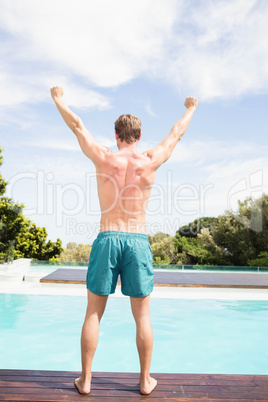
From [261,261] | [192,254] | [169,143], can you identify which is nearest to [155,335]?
[169,143]

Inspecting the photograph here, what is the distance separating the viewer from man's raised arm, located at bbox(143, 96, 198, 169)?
2.66 m

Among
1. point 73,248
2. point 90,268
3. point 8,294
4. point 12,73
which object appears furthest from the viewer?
point 73,248

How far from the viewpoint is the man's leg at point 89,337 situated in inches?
92.0

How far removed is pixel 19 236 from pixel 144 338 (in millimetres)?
16202

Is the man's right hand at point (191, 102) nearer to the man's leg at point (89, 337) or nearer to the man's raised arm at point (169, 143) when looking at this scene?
the man's raised arm at point (169, 143)

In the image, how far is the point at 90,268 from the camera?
7.97 feet

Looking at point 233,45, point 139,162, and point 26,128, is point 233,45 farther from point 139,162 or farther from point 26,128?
point 139,162

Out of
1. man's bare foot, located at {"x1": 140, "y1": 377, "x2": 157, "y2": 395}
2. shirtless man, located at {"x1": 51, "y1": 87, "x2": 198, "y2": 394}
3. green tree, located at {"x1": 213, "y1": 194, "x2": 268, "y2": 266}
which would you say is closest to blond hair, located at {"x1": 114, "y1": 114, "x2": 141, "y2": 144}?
shirtless man, located at {"x1": 51, "y1": 87, "x2": 198, "y2": 394}

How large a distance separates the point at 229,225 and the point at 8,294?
16.8 metres

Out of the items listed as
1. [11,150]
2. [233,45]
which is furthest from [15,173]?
[233,45]

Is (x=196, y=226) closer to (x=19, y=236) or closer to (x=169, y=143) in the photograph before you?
(x=19, y=236)

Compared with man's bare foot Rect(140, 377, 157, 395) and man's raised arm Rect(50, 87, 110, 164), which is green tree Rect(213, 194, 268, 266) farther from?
man's raised arm Rect(50, 87, 110, 164)

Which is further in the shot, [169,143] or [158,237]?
[158,237]

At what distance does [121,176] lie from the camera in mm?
2535
